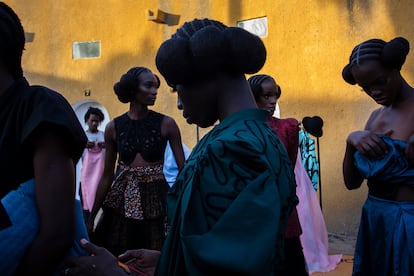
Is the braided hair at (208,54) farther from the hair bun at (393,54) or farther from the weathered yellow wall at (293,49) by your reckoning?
the weathered yellow wall at (293,49)

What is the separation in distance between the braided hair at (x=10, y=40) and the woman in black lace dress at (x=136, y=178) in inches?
102

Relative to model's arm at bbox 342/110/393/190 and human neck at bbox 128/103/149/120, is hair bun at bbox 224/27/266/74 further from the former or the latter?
human neck at bbox 128/103/149/120

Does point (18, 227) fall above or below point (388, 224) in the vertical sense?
above

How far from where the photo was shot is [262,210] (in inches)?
56.8

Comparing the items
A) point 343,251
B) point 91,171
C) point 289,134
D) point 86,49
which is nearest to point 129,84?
point 289,134

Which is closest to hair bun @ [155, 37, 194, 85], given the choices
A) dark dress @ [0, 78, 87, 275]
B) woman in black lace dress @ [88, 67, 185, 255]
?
dark dress @ [0, 78, 87, 275]

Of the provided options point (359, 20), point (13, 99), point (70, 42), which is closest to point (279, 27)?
point (359, 20)

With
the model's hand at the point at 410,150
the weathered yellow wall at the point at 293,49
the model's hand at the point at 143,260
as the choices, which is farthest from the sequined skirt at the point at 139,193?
the weathered yellow wall at the point at 293,49

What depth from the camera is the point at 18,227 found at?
1543mm

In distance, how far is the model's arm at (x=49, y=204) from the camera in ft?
5.09

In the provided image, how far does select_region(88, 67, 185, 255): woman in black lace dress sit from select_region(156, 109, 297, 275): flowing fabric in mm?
2558

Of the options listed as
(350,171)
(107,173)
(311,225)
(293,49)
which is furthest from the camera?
(293,49)

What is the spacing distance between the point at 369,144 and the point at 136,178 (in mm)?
1996

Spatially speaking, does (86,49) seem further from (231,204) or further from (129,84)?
(231,204)
